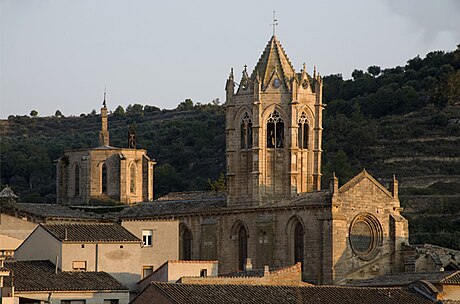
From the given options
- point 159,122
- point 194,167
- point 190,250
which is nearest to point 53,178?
point 194,167

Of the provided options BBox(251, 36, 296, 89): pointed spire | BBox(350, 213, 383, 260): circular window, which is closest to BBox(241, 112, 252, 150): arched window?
BBox(251, 36, 296, 89): pointed spire

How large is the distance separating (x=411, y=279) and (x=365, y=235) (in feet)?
33.1

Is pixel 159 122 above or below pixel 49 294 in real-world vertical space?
above

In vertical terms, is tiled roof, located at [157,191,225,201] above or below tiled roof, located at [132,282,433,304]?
above

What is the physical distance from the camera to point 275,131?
84688 mm

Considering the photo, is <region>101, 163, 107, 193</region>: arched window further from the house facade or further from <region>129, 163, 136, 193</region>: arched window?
the house facade

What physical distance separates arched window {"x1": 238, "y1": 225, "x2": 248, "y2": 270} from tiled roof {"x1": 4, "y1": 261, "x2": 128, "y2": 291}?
16.6m

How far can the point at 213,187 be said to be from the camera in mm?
98750

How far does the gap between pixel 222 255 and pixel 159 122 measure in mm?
62990

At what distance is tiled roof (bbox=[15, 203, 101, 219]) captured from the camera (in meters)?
87.6

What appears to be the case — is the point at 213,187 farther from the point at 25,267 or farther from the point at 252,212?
the point at 25,267

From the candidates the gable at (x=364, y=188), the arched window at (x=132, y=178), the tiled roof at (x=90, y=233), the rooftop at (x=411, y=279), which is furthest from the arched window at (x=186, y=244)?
the tiled roof at (x=90, y=233)

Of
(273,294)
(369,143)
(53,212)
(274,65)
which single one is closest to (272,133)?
(274,65)

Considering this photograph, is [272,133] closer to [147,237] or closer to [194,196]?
[194,196]
